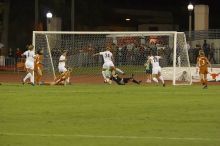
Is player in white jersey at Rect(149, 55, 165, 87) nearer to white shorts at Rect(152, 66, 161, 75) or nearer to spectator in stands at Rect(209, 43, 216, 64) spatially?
white shorts at Rect(152, 66, 161, 75)

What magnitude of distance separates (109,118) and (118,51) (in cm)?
1902

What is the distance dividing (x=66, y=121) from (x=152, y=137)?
11.6ft

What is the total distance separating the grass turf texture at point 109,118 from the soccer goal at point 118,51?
9123mm

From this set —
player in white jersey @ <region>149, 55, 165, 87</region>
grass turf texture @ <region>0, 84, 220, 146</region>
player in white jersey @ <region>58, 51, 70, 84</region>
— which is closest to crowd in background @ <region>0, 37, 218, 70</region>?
player in white jersey @ <region>149, 55, 165, 87</region>

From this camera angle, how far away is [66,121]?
17.2 m

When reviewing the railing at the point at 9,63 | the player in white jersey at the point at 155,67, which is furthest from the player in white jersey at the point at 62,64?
the railing at the point at 9,63

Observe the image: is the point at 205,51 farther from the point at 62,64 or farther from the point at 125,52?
the point at 62,64

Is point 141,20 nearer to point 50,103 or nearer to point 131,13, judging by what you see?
point 131,13

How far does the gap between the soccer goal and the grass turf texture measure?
29.9 ft

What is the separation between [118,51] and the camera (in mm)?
36656

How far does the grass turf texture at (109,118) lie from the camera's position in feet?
45.9

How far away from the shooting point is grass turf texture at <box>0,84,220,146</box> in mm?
13992

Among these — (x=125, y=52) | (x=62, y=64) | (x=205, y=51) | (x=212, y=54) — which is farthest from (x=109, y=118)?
(x=212, y=54)

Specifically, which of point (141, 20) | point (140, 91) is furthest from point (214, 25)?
point (140, 91)
